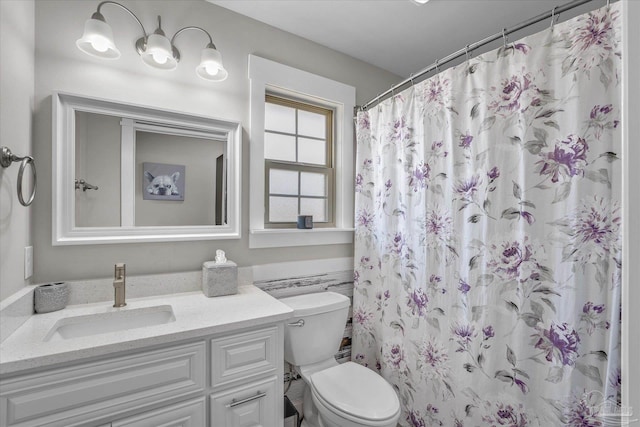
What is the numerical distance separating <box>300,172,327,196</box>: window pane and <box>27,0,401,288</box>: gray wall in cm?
41

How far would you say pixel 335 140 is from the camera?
7.12 feet

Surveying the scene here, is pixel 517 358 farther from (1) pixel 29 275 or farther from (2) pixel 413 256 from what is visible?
(1) pixel 29 275

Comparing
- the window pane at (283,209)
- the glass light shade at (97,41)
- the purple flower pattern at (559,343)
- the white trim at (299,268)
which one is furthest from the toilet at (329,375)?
the glass light shade at (97,41)

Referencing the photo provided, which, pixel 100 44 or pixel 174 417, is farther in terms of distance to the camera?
pixel 100 44

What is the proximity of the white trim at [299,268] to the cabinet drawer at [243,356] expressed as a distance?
22.6 inches

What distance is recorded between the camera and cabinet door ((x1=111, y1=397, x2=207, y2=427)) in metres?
0.99

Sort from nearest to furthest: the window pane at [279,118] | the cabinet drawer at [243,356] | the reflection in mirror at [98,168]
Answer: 1. the cabinet drawer at [243,356]
2. the reflection in mirror at [98,168]
3. the window pane at [279,118]

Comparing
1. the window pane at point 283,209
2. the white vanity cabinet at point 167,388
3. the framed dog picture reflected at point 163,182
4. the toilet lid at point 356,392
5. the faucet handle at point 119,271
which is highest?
the framed dog picture reflected at point 163,182

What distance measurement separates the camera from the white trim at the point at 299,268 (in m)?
1.78

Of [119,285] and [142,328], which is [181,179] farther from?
[142,328]

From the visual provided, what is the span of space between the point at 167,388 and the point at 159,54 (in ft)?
4.80

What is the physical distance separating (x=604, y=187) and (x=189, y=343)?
5.10 ft

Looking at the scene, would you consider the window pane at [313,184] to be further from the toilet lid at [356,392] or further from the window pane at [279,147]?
the toilet lid at [356,392]

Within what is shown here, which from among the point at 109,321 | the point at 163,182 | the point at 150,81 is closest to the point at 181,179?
the point at 163,182
